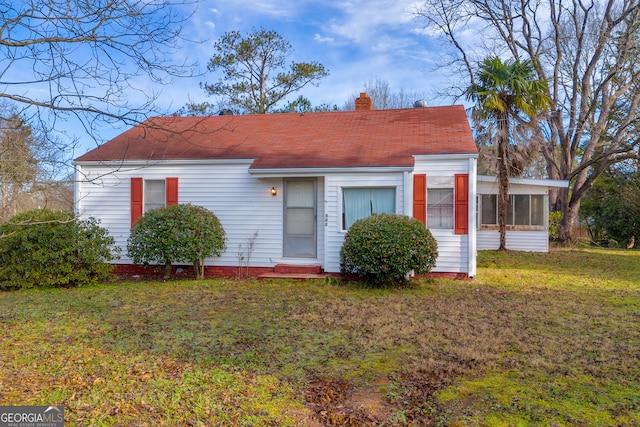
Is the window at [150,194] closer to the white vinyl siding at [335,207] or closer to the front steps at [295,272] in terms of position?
the front steps at [295,272]

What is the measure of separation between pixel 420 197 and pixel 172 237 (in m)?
5.37

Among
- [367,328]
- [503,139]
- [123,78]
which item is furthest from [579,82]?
[123,78]

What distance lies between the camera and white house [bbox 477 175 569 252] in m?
14.8

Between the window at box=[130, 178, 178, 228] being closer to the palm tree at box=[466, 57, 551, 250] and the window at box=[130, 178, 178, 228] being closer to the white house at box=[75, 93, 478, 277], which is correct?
the white house at box=[75, 93, 478, 277]

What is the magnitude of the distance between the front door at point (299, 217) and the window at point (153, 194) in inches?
123

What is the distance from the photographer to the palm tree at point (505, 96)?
12703 mm

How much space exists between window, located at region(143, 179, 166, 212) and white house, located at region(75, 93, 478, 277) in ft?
0.08

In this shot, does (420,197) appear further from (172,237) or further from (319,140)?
(172,237)

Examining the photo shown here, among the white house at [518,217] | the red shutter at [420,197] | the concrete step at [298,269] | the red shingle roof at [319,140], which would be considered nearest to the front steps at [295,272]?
the concrete step at [298,269]

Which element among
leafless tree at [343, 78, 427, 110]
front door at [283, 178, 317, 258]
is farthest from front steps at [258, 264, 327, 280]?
leafless tree at [343, 78, 427, 110]

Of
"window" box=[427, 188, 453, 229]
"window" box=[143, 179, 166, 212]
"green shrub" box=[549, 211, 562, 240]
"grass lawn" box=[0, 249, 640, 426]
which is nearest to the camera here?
"grass lawn" box=[0, 249, 640, 426]

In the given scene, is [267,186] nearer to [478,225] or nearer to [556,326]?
[556,326]

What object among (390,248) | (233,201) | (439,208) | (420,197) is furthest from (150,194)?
(439,208)

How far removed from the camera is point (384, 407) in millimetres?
3395
